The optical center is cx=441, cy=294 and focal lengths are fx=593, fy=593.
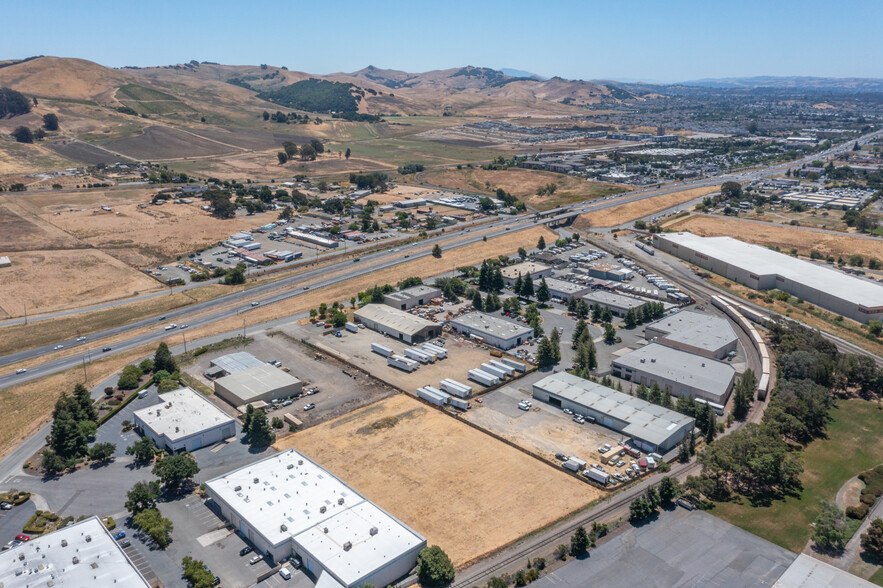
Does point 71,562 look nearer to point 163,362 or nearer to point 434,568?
point 434,568

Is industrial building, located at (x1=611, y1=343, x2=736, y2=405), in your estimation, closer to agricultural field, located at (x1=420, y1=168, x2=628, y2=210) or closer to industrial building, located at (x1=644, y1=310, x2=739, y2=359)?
industrial building, located at (x1=644, y1=310, x2=739, y2=359)

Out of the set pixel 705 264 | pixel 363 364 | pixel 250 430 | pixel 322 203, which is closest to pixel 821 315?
pixel 705 264

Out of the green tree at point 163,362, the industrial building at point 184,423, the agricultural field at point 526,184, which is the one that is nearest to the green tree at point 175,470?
the industrial building at point 184,423

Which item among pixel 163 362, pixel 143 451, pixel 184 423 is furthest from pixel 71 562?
pixel 163 362

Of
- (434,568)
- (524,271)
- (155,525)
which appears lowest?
(434,568)

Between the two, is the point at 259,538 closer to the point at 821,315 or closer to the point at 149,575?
the point at 149,575

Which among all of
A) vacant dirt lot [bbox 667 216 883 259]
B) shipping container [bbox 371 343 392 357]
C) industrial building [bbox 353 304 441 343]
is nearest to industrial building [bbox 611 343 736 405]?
industrial building [bbox 353 304 441 343]

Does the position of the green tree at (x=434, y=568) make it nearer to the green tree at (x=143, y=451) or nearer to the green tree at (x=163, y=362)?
the green tree at (x=143, y=451)
